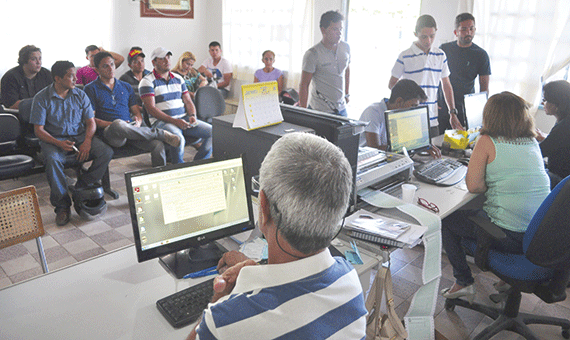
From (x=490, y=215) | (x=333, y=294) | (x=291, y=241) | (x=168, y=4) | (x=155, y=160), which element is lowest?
(x=155, y=160)

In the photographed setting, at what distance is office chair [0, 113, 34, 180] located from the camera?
3344mm

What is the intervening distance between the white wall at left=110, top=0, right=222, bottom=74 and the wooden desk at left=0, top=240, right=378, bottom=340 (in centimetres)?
552

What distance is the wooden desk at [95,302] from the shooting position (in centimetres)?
118

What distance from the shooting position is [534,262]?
1.85 meters

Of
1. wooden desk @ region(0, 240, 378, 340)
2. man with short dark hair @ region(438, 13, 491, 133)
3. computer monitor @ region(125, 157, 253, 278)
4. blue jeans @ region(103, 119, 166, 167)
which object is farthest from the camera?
man with short dark hair @ region(438, 13, 491, 133)

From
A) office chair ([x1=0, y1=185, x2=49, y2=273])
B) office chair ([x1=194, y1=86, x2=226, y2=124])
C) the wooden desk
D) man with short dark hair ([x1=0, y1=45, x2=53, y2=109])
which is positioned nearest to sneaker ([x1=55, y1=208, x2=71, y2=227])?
man with short dark hair ([x1=0, y1=45, x2=53, y2=109])

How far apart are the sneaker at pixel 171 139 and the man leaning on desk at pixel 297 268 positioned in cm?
307

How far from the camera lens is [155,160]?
3824mm


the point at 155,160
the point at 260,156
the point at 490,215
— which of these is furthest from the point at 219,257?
the point at 155,160

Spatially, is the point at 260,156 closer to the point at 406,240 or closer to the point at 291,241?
the point at 406,240

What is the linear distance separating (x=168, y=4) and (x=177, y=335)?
21.0 feet

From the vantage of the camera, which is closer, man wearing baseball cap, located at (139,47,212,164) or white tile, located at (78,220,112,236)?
white tile, located at (78,220,112,236)

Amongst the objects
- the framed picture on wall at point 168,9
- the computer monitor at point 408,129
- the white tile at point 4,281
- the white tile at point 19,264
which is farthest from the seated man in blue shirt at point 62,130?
the framed picture on wall at point 168,9

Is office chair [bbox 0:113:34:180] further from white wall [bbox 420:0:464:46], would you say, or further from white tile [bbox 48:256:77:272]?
white wall [bbox 420:0:464:46]
